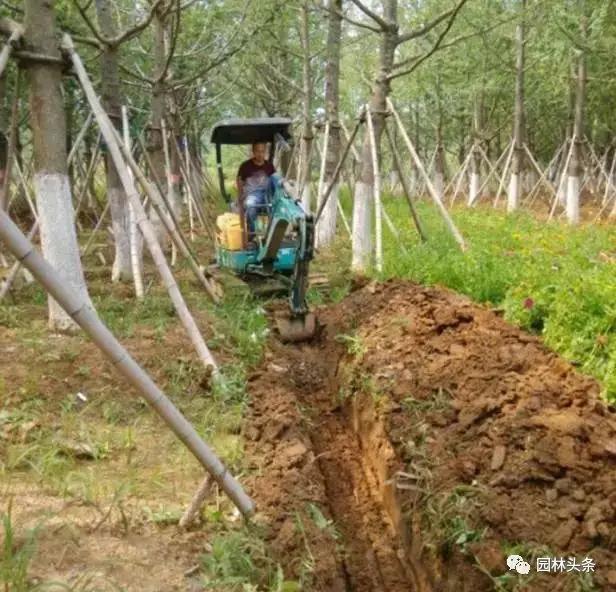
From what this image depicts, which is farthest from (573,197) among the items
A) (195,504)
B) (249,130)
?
(195,504)

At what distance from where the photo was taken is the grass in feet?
16.2

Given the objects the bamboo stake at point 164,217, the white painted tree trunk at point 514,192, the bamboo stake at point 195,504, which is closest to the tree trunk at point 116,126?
the bamboo stake at point 164,217

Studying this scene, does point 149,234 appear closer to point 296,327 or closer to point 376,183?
point 296,327

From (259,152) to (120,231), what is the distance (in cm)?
212

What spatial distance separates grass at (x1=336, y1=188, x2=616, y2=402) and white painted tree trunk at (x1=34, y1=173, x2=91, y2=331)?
157 inches

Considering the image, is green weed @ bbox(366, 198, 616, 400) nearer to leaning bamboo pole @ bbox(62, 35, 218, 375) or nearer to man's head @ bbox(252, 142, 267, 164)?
man's head @ bbox(252, 142, 267, 164)

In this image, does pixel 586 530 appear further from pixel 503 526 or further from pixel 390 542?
pixel 390 542

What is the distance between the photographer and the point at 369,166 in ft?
30.7

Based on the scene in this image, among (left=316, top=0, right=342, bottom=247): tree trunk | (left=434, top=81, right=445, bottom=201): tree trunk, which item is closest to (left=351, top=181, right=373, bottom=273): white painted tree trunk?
(left=316, top=0, right=342, bottom=247): tree trunk

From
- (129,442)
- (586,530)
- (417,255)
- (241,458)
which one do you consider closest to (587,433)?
(586,530)

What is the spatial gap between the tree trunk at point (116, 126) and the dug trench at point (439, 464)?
3.41 meters

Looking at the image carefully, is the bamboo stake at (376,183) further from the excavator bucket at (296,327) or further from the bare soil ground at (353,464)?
the bare soil ground at (353,464)

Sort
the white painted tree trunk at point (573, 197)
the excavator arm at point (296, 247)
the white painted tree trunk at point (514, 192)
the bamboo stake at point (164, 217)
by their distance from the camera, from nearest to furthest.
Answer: the bamboo stake at point (164, 217) → the excavator arm at point (296, 247) → the white painted tree trunk at point (573, 197) → the white painted tree trunk at point (514, 192)

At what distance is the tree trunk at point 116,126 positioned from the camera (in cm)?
782
